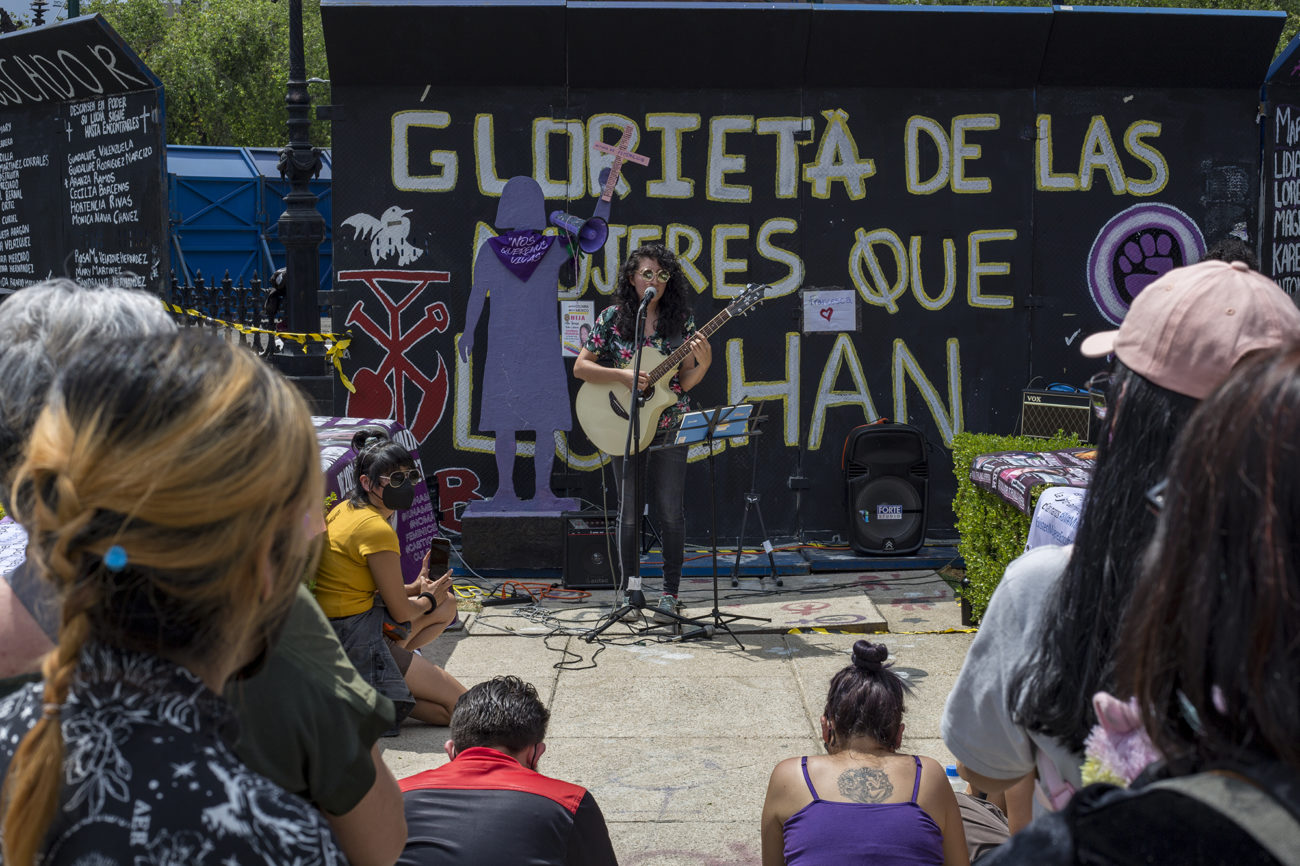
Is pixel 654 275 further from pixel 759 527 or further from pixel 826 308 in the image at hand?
pixel 759 527

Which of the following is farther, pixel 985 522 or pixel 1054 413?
pixel 1054 413

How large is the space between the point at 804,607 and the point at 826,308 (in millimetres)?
2195

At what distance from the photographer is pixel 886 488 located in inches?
327

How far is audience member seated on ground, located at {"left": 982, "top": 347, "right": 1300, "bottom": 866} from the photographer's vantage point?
1034mm

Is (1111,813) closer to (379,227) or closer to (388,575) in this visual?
(388,575)

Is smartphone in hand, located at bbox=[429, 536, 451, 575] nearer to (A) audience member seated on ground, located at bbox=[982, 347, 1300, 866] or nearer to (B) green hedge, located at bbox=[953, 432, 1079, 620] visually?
(B) green hedge, located at bbox=[953, 432, 1079, 620]

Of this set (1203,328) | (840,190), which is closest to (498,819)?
(1203,328)

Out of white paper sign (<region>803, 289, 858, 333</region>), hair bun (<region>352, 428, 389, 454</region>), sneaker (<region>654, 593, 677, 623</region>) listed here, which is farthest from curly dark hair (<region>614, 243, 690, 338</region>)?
white paper sign (<region>803, 289, 858, 333</region>)

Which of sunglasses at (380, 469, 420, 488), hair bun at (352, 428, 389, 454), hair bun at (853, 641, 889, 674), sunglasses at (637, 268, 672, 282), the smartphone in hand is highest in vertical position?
sunglasses at (637, 268, 672, 282)

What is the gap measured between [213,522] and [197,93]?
25367 mm

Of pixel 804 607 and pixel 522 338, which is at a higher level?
pixel 522 338

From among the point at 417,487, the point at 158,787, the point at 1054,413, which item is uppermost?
the point at 158,787

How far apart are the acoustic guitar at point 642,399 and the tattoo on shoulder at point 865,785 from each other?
3.62m

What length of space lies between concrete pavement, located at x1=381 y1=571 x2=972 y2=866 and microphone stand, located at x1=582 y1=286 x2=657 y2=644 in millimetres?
120
